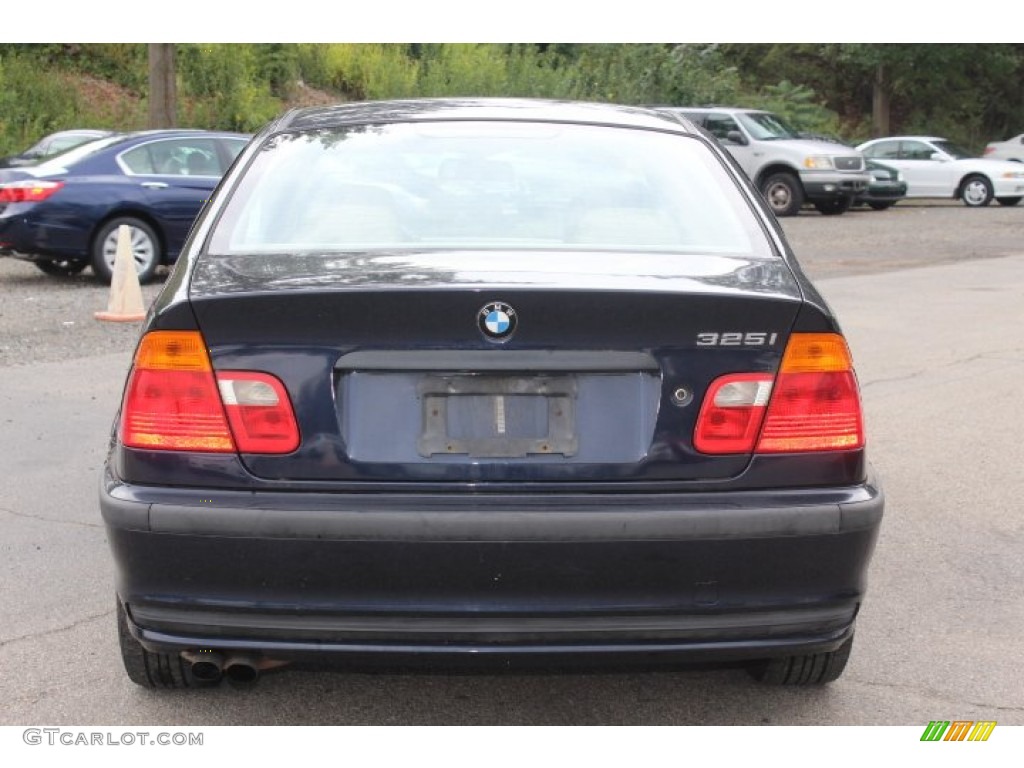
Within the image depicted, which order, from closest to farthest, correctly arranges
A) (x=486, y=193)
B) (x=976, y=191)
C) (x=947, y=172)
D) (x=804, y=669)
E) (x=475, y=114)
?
(x=804, y=669) < (x=486, y=193) < (x=475, y=114) < (x=976, y=191) < (x=947, y=172)

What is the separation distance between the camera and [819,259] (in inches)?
679

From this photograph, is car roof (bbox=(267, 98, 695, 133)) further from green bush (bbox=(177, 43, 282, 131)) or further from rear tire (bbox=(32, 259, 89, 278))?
green bush (bbox=(177, 43, 282, 131))

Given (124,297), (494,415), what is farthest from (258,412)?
(124,297)

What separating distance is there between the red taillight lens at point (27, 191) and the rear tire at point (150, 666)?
10048 millimetres

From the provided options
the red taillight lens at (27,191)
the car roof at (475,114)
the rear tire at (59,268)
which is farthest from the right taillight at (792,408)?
the rear tire at (59,268)

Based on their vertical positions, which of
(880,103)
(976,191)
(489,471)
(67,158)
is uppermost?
(489,471)

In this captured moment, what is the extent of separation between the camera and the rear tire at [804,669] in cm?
377

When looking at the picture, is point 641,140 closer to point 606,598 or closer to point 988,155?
point 606,598

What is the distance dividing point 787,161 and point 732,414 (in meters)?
22.2

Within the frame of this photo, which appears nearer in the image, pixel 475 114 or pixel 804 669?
pixel 804 669

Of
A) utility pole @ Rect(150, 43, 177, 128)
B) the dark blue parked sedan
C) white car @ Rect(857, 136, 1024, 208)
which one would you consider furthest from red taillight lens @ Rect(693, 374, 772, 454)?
white car @ Rect(857, 136, 1024, 208)

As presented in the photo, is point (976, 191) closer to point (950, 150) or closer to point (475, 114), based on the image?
point (950, 150)

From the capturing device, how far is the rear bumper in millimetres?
3072

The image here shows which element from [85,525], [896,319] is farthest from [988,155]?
[85,525]
